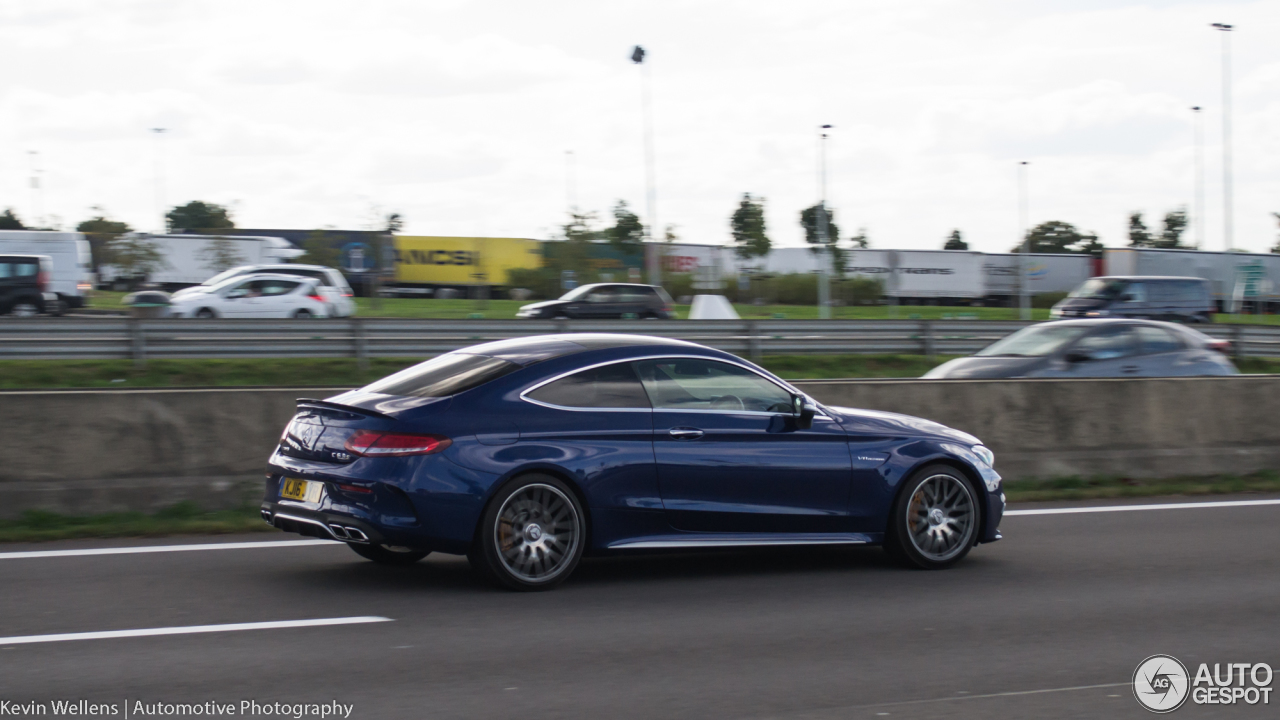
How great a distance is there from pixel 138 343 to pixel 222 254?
3551 cm

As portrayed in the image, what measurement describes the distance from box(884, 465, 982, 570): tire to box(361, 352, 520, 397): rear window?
261 centimetres

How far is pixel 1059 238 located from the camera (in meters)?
123

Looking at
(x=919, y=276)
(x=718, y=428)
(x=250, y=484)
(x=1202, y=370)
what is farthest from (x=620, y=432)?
(x=919, y=276)

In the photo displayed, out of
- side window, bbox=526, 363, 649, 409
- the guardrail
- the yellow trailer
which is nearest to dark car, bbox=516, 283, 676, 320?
the guardrail

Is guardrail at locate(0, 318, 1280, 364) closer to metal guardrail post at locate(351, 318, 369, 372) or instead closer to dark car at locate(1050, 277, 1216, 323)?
metal guardrail post at locate(351, 318, 369, 372)

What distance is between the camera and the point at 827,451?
753 cm

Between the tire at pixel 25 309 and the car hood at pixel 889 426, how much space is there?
92.8ft

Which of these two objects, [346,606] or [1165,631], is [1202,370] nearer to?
[1165,631]

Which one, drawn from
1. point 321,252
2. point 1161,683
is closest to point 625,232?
point 321,252

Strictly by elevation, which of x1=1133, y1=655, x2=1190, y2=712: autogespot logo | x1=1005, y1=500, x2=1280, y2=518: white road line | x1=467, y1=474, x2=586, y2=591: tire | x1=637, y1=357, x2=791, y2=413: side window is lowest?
x1=1005, y1=500, x2=1280, y2=518: white road line

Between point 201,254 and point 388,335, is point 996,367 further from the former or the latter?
point 201,254

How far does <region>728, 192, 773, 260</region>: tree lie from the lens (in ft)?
186

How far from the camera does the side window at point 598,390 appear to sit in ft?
22.7

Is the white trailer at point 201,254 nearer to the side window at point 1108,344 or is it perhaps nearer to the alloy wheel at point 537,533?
the side window at point 1108,344
